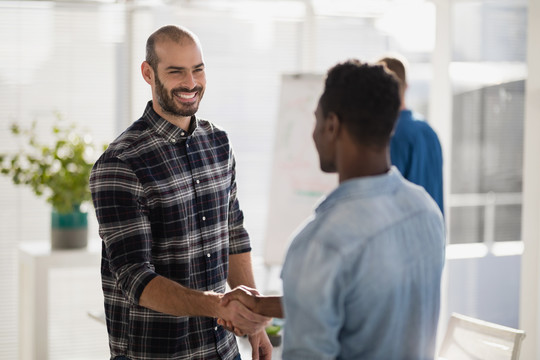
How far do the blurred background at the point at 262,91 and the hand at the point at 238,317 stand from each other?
2.33 metres

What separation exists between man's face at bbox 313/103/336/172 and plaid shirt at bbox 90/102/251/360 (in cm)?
71

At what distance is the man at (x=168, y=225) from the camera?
1847 millimetres

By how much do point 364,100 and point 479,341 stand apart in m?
1.52

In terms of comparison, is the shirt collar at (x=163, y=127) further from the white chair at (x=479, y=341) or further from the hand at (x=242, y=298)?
the white chair at (x=479, y=341)

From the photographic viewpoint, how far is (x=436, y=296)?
4.47 ft

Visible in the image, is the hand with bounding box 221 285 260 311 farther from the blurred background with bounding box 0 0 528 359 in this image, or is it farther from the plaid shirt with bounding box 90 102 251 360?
the blurred background with bounding box 0 0 528 359

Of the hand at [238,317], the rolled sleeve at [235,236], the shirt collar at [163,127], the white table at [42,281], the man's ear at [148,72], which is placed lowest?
the white table at [42,281]

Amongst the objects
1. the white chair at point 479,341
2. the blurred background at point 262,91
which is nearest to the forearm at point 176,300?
the white chair at point 479,341

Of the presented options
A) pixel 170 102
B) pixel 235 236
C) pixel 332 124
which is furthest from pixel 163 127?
pixel 332 124

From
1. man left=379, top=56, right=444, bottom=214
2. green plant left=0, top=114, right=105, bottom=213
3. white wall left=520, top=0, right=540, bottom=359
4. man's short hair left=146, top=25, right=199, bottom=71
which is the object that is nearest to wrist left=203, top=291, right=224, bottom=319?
man's short hair left=146, top=25, right=199, bottom=71

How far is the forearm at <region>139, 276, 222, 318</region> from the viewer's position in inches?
71.4

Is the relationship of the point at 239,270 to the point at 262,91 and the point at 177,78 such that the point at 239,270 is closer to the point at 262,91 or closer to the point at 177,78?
the point at 177,78

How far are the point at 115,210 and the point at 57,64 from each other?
2815 mm

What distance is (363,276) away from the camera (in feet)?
4.02
